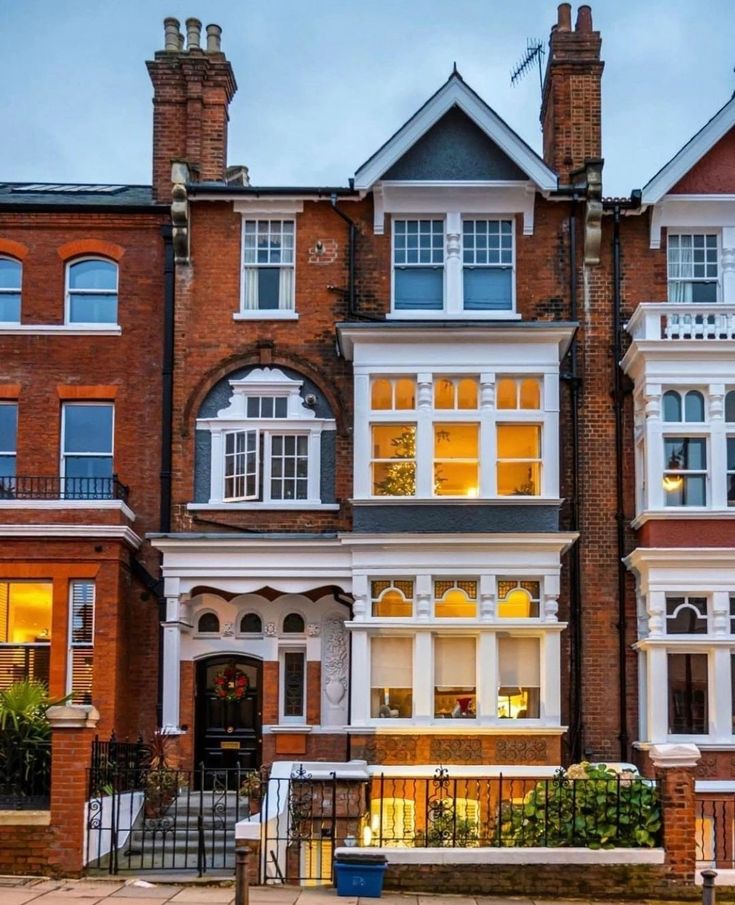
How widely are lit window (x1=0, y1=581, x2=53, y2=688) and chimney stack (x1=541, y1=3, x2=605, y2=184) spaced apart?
12.2m

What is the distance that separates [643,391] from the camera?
23234mm

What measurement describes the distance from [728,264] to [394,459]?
23.3 feet

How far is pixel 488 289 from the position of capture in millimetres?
24516

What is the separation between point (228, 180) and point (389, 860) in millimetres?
14501

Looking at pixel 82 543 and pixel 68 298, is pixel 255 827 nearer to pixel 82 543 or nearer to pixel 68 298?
pixel 82 543

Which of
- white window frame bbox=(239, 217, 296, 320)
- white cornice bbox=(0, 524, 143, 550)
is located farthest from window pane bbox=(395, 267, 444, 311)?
white cornice bbox=(0, 524, 143, 550)

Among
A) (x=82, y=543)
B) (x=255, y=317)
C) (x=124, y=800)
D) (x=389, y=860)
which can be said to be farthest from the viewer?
(x=255, y=317)

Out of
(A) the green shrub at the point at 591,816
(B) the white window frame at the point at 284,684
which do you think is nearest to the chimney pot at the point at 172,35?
(B) the white window frame at the point at 284,684

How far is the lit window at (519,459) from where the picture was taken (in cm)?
2334

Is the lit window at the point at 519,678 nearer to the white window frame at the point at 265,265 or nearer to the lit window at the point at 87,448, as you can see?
the white window frame at the point at 265,265

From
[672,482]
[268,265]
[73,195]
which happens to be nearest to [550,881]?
[672,482]

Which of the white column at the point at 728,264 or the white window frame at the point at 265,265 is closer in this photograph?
the white column at the point at 728,264

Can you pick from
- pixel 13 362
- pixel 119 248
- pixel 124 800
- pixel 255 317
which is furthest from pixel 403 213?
pixel 124 800

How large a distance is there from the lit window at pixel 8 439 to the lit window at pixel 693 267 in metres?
12.3
